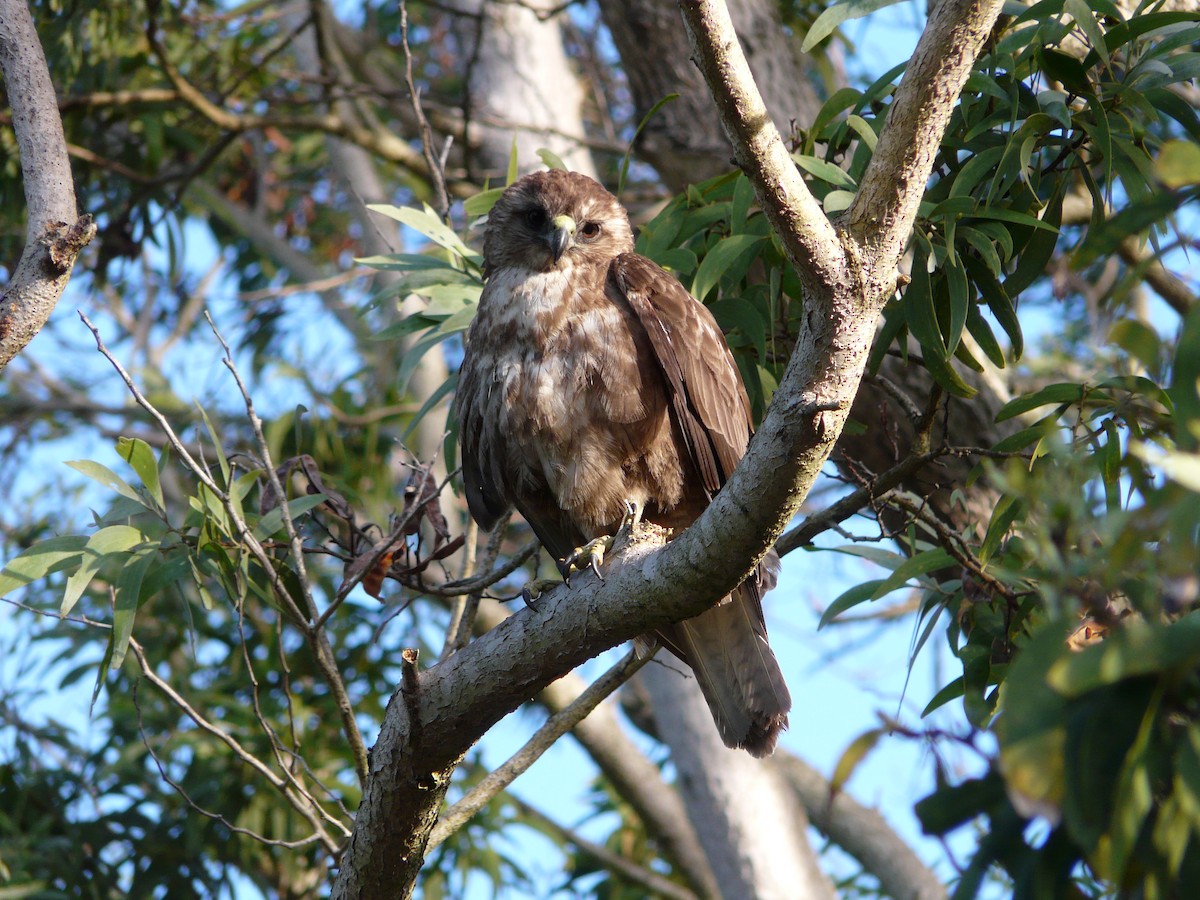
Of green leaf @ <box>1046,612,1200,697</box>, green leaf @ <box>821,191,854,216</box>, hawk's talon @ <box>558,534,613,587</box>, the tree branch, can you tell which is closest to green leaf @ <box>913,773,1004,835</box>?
green leaf @ <box>1046,612,1200,697</box>

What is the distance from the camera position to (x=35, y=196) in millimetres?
2477

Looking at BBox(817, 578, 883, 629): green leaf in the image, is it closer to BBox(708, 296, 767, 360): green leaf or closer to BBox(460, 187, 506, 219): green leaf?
BBox(708, 296, 767, 360): green leaf

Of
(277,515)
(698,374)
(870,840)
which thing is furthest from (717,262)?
(870,840)

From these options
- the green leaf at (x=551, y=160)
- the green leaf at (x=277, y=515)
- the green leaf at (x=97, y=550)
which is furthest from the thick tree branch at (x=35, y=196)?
the green leaf at (x=551, y=160)

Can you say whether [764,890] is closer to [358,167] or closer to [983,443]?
[983,443]

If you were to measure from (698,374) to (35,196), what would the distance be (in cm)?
169

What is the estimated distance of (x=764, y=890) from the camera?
470 cm

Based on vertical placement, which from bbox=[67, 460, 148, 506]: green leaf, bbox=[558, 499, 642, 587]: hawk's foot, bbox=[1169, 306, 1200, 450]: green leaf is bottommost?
bbox=[1169, 306, 1200, 450]: green leaf

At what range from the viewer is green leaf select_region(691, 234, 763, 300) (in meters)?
3.11

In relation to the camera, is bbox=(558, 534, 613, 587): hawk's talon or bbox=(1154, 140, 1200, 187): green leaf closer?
bbox=(1154, 140, 1200, 187): green leaf

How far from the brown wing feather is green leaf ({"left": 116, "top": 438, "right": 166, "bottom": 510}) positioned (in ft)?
4.60

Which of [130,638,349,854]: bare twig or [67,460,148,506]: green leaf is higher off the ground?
[67,460,148,506]: green leaf

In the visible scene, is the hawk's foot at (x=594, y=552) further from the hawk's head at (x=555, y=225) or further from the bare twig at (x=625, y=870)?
the bare twig at (x=625, y=870)

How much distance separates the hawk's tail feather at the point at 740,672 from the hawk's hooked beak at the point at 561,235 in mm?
1225
